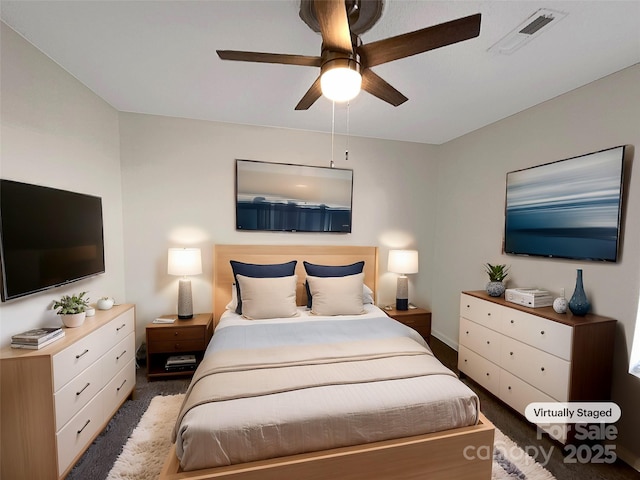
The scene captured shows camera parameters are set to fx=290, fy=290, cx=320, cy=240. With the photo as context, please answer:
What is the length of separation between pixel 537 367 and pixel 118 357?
3.04 metres

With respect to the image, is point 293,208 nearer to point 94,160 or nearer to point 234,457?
point 94,160

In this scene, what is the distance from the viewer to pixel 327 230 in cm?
337

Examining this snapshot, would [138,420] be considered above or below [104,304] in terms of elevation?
below

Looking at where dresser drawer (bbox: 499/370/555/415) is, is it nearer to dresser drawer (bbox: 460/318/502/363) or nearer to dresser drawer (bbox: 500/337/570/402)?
dresser drawer (bbox: 500/337/570/402)

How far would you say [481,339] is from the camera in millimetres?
2592

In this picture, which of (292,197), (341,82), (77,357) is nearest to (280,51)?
(341,82)

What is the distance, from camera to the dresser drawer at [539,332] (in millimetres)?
1892

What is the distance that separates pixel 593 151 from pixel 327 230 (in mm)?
2331

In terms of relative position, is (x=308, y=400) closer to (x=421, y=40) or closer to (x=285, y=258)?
(x=421, y=40)

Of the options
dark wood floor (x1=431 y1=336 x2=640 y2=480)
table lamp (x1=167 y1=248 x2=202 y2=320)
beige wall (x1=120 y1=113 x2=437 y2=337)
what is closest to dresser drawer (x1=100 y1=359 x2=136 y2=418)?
table lamp (x1=167 y1=248 x2=202 y2=320)

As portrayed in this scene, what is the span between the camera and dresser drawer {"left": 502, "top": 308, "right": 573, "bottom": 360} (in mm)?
1892

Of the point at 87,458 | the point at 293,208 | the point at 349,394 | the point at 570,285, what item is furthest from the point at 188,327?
the point at 570,285

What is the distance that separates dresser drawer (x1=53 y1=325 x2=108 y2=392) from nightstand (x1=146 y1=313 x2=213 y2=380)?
0.65 metres

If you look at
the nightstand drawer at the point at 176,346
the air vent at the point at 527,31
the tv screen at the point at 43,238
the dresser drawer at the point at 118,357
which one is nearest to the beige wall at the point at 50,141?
the tv screen at the point at 43,238
